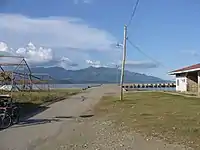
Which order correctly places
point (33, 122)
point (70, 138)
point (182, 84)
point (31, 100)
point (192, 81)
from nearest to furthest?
point (70, 138) < point (33, 122) < point (31, 100) < point (192, 81) < point (182, 84)

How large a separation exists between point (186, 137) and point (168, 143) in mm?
1413

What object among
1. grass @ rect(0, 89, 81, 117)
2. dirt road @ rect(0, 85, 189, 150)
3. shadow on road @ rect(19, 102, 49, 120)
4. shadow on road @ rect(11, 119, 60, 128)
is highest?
grass @ rect(0, 89, 81, 117)

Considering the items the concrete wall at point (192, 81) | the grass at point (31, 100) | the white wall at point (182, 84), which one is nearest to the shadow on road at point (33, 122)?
the grass at point (31, 100)

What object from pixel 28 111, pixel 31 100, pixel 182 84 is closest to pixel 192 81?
pixel 182 84

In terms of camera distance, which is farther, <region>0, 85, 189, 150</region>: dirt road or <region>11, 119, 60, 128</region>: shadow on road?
<region>11, 119, 60, 128</region>: shadow on road

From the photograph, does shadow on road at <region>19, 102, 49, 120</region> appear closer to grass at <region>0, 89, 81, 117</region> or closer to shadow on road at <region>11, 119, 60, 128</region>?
grass at <region>0, 89, 81, 117</region>

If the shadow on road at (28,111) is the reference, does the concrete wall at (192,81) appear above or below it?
above

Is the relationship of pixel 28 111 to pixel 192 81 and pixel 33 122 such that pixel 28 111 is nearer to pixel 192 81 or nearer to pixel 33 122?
pixel 33 122

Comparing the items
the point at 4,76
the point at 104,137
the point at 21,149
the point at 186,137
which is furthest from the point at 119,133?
the point at 4,76

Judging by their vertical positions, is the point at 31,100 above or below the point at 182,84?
below

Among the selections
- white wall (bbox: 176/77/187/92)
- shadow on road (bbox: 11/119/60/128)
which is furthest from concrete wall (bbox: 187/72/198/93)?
shadow on road (bbox: 11/119/60/128)

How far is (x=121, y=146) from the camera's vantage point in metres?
11.9

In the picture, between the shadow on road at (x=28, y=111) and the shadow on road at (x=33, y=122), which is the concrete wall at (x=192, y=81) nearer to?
the shadow on road at (x=28, y=111)

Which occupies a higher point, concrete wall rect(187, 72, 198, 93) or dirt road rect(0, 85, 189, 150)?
concrete wall rect(187, 72, 198, 93)
